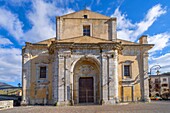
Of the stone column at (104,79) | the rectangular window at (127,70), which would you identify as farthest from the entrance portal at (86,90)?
the rectangular window at (127,70)

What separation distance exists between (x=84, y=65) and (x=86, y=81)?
191cm

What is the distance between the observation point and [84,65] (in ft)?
78.1

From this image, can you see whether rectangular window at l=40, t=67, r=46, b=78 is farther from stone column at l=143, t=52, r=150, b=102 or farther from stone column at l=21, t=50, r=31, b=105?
stone column at l=143, t=52, r=150, b=102

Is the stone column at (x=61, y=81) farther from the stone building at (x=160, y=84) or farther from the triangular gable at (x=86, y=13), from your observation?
the stone building at (x=160, y=84)

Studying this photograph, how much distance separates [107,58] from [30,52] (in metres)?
10.2

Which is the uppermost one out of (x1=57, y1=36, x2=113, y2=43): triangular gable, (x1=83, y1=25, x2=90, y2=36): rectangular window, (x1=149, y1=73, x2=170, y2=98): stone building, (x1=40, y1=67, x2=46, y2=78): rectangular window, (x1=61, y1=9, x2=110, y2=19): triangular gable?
(x1=61, y1=9, x2=110, y2=19): triangular gable

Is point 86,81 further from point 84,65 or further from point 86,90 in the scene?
point 84,65

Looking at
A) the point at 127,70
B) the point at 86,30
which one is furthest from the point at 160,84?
the point at 86,30

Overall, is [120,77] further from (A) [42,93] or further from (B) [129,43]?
(A) [42,93]

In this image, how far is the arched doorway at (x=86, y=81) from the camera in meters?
23.0

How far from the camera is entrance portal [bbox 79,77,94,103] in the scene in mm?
23047

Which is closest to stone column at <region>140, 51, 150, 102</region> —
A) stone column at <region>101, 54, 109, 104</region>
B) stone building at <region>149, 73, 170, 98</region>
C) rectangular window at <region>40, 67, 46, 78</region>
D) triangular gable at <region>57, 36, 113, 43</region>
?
triangular gable at <region>57, 36, 113, 43</region>

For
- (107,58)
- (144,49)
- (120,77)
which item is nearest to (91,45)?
(107,58)

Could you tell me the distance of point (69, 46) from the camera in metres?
22.0
